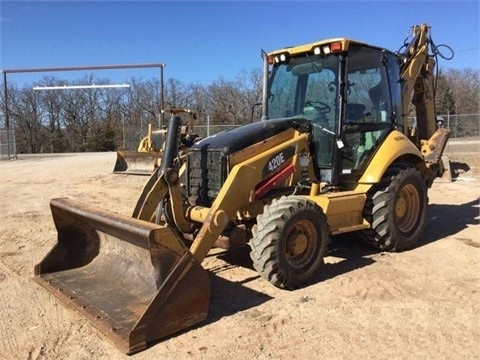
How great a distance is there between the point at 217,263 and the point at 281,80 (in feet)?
8.60

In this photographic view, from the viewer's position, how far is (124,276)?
16.5ft

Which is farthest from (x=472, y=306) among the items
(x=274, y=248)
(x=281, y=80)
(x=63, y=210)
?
(x=63, y=210)

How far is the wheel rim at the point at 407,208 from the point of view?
6.76 meters

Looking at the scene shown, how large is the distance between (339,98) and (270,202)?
1.55 meters

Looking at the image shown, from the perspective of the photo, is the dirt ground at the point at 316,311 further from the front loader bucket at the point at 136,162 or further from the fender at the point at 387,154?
the front loader bucket at the point at 136,162

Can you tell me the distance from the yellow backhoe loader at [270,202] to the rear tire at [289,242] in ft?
0.04

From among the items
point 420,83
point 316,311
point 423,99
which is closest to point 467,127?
point 423,99

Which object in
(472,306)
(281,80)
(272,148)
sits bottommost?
(472,306)

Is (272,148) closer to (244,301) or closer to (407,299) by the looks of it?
(244,301)

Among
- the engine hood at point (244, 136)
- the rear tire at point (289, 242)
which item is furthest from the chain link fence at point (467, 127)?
the rear tire at point (289, 242)

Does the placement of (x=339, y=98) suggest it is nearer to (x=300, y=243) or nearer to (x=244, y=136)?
(x=244, y=136)

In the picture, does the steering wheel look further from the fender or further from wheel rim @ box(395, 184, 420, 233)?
wheel rim @ box(395, 184, 420, 233)

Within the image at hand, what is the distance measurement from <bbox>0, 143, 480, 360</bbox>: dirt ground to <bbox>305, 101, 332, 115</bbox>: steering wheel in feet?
6.13

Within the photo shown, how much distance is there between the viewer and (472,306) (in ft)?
15.9
